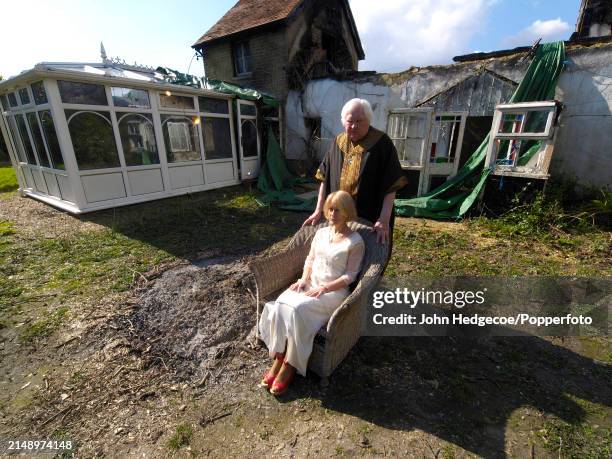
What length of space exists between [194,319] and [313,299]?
61.2 inches

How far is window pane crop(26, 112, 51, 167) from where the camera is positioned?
6748 mm

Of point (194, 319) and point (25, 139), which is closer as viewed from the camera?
point (194, 319)

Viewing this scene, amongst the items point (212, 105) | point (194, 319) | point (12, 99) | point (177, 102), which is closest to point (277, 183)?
point (212, 105)

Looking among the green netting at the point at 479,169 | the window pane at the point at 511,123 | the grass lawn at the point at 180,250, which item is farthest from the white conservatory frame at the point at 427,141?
the grass lawn at the point at 180,250

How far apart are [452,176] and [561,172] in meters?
2.34

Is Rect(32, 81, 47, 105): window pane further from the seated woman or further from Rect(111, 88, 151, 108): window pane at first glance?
the seated woman

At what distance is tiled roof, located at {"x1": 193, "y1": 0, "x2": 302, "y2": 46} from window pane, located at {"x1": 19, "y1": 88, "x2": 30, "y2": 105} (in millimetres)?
7129

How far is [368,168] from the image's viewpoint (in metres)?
2.47

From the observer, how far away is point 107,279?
3848 mm

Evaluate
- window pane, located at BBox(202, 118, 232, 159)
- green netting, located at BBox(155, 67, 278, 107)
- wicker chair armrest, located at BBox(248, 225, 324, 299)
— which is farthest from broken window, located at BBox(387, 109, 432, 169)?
window pane, located at BBox(202, 118, 232, 159)

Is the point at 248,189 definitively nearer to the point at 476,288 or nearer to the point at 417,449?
the point at 476,288

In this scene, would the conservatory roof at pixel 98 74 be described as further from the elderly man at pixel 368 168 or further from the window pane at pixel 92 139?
the elderly man at pixel 368 168

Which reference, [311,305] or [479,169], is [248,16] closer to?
[479,169]

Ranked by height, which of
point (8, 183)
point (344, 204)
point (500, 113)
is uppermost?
point (500, 113)
